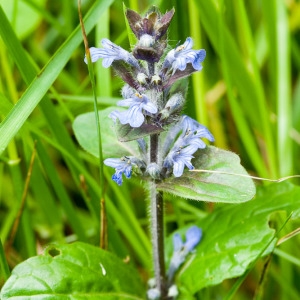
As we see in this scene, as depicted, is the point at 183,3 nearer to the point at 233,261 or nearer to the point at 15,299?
the point at 233,261

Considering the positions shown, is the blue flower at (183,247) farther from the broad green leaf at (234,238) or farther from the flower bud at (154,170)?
the flower bud at (154,170)

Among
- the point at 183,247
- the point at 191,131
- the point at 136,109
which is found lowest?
the point at 183,247

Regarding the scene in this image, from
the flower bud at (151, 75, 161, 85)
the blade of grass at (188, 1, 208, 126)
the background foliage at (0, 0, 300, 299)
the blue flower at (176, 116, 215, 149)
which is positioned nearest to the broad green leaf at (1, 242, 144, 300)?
the background foliage at (0, 0, 300, 299)

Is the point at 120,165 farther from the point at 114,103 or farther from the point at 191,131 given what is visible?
the point at 114,103

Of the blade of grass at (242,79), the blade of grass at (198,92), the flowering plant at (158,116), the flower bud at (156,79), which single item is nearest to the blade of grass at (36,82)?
the flowering plant at (158,116)

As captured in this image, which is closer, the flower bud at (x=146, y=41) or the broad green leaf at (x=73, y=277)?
the flower bud at (x=146, y=41)

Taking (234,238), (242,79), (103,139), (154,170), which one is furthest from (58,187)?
(242,79)
